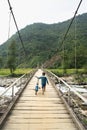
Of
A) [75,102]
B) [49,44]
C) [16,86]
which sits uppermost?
[49,44]

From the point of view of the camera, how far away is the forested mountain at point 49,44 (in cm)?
11075

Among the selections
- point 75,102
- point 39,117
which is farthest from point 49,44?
point 39,117

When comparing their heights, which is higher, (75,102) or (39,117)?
(39,117)

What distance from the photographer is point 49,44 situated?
156 meters

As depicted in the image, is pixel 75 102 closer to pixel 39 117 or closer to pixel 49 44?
pixel 39 117

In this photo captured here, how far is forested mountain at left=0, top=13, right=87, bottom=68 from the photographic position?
Result: 4360 inches

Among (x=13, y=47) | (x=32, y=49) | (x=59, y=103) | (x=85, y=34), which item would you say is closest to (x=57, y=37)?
(x=32, y=49)

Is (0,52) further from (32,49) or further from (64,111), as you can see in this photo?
(64,111)

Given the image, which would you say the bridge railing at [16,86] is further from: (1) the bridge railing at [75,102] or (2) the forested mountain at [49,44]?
(2) the forested mountain at [49,44]

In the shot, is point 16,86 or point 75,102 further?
point 16,86

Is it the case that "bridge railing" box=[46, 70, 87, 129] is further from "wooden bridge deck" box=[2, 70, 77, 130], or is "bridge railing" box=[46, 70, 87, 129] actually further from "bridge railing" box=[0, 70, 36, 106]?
"bridge railing" box=[0, 70, 36, 106]

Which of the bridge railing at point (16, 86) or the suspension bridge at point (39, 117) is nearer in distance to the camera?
the suspension bridge at point (39, 117)

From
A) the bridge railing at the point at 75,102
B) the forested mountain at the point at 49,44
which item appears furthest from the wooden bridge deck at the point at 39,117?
the forested mountain at the point at 49,44

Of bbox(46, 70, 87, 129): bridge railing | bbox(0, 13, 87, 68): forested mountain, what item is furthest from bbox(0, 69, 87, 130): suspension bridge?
bbox(0, 13, 87, 68): forested mountain
